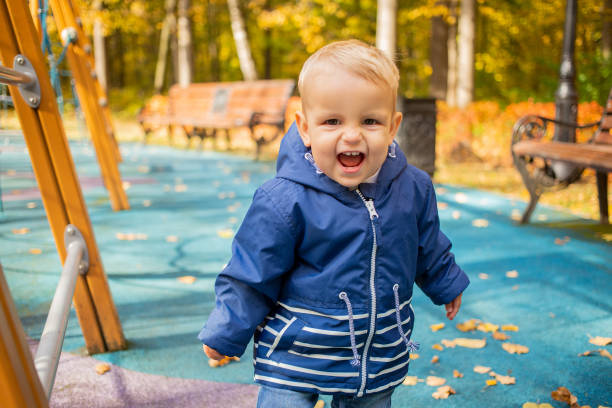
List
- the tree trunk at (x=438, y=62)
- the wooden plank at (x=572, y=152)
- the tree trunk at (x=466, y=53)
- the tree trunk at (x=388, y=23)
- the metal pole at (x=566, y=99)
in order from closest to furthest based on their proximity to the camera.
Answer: the wooden plank at (x=572, y=152) < the metal pole at (x=566, y=99) < the tree trunk at (x=388, y=23) < the tree trunk at (x=466, y=53) < the tree trunk at (x=438, y=62)

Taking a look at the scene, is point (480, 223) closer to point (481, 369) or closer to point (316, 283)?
point (481, 369)

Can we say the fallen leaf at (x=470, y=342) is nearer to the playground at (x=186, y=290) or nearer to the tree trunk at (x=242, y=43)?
the playground at (x=186, y=290)

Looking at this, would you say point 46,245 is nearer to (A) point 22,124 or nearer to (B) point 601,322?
(A) point 22,124

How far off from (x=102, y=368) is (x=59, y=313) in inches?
36.5

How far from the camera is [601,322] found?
10.9 ft

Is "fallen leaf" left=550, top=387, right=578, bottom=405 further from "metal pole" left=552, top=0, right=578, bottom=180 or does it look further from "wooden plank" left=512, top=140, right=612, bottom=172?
"metal pole" left=552, top=0, right=578, bottom=180

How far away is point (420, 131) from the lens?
856 centimetres

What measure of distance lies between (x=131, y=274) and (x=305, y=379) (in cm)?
283

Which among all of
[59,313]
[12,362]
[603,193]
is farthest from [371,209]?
[603,193]

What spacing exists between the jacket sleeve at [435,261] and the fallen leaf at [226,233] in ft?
11.8

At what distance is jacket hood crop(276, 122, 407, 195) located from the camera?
1.62 metres

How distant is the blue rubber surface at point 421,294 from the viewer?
271cm

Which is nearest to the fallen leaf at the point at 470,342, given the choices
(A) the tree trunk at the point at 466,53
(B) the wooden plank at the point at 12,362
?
(B) the wooden plank at the point at 12,362

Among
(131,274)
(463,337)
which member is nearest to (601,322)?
(463,337)
